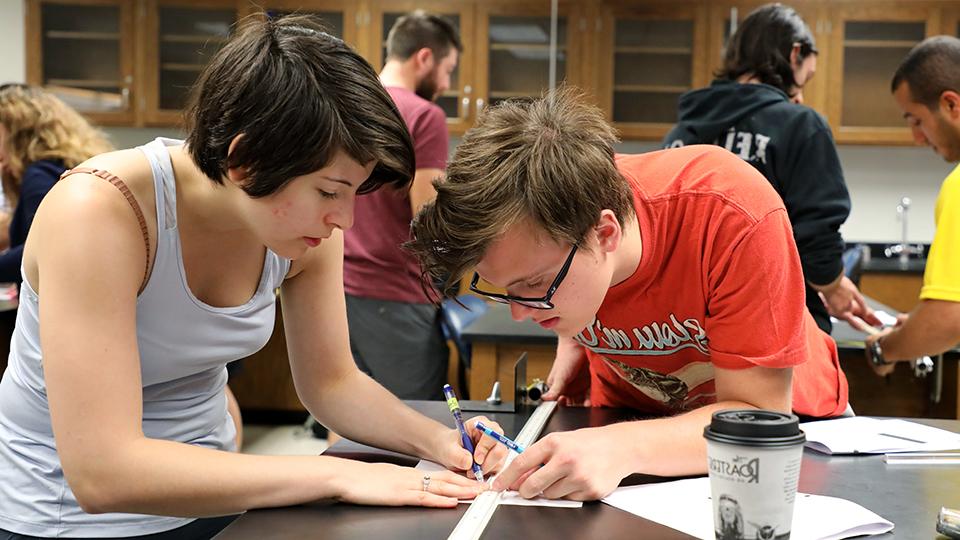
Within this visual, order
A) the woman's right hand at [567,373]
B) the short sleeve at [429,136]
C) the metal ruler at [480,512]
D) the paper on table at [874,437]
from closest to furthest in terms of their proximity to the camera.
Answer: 1. the metal ruler at [480,512]
2. the paper on table at [874,437]
3. the woman's right hand at [567,373]
4. the short sleeve at [429,136]

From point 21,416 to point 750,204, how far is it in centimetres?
98

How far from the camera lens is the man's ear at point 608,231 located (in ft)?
4.02

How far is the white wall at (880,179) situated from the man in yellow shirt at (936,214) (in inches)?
119

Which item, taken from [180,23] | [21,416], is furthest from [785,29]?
[180,23]

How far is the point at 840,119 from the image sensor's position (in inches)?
198

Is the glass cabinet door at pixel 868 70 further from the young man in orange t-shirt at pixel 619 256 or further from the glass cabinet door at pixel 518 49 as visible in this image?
the young man in orange t-shirt at pixel 619 256

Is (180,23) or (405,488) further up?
(180,23)

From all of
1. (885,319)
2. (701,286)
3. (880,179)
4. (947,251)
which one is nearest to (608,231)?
(701,286)

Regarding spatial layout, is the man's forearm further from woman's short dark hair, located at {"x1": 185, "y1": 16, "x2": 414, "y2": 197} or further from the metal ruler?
woman's short dark hair, located at {"x1": 185, "y1": 16, "x2": 414, "y2": 197}

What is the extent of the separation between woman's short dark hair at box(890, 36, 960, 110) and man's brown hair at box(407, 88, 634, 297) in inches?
56.7

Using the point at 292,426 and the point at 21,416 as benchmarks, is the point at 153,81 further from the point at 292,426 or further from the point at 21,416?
the point at 21,416

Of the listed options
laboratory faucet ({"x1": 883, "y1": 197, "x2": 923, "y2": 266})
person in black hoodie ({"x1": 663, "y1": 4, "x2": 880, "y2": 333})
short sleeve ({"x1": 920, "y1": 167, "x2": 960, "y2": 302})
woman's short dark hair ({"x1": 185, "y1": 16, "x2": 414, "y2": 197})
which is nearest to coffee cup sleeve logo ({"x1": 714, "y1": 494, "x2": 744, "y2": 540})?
woman's short dark hair ({"x1": 185, "y1": 16, "x2": 414, "y2": 197})

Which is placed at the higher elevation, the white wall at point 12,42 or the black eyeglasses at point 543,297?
the white wall at point 12,42

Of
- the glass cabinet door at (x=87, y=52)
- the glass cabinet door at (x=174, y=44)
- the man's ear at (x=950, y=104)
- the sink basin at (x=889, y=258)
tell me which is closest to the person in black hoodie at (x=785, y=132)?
the man's ear at (x=950, y=104)
